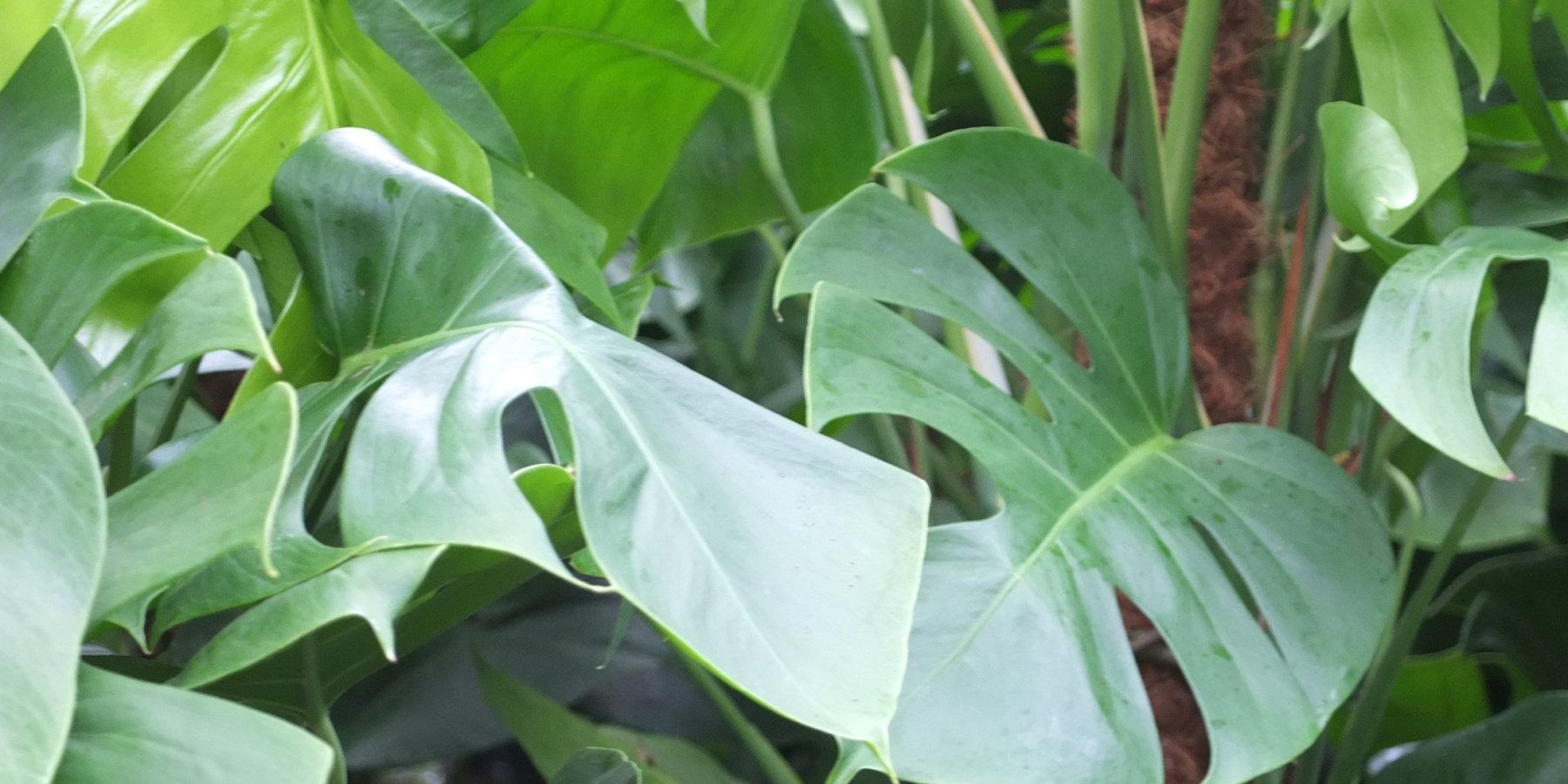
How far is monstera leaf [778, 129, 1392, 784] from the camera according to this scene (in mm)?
412

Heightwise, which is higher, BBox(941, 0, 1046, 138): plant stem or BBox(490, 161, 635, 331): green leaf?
BBox(941, 0, 1046, 138): plant stem

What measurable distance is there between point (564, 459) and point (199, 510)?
12 centimetres

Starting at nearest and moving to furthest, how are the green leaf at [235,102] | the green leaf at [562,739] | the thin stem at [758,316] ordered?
the green leaf at [235,102] → the green leaf at [562,739] → the thin stem at [758,316]

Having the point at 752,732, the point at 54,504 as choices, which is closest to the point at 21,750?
the point at 54,504

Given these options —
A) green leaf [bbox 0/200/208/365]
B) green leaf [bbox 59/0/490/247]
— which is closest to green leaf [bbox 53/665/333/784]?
green leaf [bbox 0/200/208/365]

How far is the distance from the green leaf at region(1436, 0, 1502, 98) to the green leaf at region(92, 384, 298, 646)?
0.58m

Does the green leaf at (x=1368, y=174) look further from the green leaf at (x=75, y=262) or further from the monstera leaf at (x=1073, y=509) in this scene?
the green leaf at (x=75, y=262)

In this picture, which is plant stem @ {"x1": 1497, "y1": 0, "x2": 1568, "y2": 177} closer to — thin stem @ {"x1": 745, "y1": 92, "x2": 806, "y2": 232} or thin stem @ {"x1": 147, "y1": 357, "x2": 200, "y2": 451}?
thin stem @ {"x1": 745, "y1": 92, "x2": 806, "y2": 232}

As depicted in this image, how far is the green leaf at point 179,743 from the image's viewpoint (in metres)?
0.27

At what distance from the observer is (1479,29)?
0.57 metres

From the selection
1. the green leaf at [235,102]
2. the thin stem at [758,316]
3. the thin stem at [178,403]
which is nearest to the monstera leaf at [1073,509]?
the green leaf at [235,102]

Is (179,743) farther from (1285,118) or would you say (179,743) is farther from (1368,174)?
(1285,118)

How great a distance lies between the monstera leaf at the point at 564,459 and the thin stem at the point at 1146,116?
37cm

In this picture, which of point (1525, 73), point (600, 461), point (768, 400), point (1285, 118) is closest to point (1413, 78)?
point (1525, 73)
